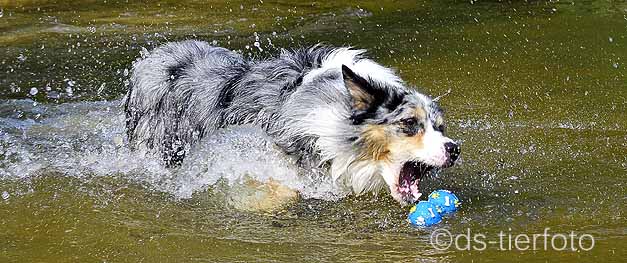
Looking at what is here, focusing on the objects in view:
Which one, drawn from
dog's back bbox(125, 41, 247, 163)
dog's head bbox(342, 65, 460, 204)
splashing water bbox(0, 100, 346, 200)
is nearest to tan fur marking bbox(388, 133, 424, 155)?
dog's head bbox(342, 65, 460, 204)

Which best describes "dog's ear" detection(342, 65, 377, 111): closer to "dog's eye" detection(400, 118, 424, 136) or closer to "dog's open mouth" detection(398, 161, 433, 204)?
"dog's eye" detection(400, 118, 424, 136)

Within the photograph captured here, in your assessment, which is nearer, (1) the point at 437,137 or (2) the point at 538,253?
(2) the point at 538,253

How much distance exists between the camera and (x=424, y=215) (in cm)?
532

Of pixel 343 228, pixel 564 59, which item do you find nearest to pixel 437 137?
pixel 343 228

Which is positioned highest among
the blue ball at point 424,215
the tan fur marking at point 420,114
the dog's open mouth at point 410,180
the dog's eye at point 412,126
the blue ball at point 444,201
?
the tan fur marking at point 420,114

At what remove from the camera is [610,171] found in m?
6.25

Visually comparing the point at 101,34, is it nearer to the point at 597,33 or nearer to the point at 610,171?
the point at 597,33

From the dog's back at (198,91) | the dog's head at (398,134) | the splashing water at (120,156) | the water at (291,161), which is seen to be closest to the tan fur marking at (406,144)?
the dog's head at (398,134)

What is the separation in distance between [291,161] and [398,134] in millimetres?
736

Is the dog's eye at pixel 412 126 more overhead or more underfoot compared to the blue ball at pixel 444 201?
more overhead

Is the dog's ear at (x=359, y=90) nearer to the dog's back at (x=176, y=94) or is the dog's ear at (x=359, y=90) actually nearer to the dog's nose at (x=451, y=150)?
the dog's nose at (x=451, y=150)

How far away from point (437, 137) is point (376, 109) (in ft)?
1.32

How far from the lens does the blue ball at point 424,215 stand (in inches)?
209

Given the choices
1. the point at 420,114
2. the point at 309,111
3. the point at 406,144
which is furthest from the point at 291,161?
the point at 420,114
